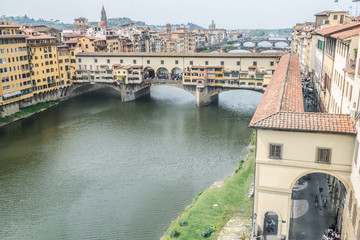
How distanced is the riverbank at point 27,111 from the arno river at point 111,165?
1.23 m

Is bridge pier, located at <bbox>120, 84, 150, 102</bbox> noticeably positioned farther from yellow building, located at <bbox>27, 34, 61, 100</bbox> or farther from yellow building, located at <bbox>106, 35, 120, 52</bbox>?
yellow building, located at <bbox>106, 35, 120, 52</bbox>

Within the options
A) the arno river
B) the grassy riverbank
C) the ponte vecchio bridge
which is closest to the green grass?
the arno river

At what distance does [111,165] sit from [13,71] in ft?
87.0

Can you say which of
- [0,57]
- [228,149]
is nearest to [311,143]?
[228,149]

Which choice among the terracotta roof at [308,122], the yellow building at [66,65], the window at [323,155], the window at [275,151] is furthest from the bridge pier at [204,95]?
the window at [323,155]

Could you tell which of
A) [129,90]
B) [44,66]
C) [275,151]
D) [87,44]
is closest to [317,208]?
[275,151]

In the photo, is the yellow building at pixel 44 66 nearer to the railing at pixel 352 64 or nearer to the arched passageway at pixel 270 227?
the arched passageway at pixel 270 227

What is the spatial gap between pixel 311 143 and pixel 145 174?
55.1 feet

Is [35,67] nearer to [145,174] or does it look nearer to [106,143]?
[106,143]

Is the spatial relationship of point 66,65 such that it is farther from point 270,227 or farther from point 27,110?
point 270,227

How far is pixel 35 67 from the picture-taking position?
52.6 m

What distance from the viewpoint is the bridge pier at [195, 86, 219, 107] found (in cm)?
5303

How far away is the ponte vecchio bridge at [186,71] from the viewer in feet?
170

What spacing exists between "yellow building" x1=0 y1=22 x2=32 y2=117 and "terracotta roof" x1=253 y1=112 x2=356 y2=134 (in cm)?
4018
